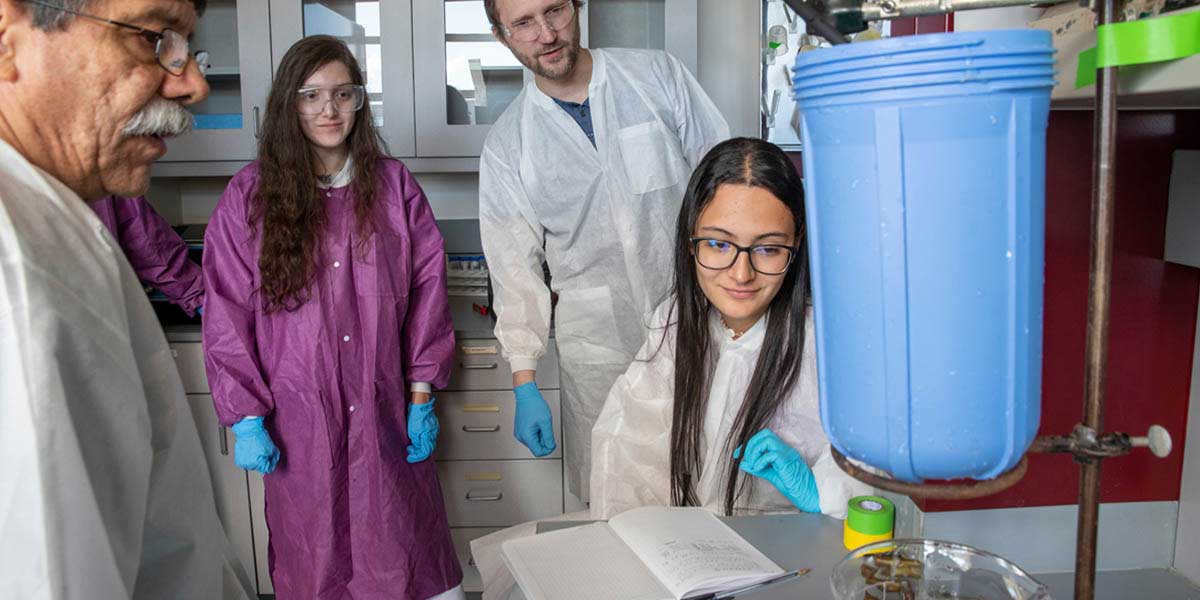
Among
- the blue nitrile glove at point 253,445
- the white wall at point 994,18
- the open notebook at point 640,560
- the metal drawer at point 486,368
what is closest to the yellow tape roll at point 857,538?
the open notebook at point 640,560

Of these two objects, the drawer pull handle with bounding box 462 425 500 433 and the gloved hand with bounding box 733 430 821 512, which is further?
the drawer pull handle with bounding box 462 425 500 433

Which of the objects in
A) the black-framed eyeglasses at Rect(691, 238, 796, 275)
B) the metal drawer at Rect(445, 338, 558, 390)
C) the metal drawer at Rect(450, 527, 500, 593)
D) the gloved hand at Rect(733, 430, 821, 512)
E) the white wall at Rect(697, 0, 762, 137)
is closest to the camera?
the gloved hand at Rect(733, 430, 821, 512)

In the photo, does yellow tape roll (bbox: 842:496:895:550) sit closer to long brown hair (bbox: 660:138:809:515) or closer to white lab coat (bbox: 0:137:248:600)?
long brown hair (bbox: 660:138:809:515)

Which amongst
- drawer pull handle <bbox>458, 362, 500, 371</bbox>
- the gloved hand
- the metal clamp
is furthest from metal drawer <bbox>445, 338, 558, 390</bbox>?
the metal clamp

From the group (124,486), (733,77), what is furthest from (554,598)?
(733,77)

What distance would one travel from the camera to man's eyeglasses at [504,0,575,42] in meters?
1.86

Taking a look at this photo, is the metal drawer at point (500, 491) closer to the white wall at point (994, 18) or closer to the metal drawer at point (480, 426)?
the metal drawer at point (480, 426)

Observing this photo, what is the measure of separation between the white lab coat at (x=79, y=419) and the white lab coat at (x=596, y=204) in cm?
112

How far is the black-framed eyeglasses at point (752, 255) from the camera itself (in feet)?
4.63

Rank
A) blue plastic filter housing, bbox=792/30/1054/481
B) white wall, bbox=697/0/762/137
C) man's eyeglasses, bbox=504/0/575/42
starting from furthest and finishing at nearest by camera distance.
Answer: white wall, bbox=697/0/762/137
man's eyeglasses, bbox=504/0/575/42
blue plastic filter housing, bbox=792/30/1054/481

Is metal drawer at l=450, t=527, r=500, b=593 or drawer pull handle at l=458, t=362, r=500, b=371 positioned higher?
drawer pull handle at l=458, t=362, r=500, b=371

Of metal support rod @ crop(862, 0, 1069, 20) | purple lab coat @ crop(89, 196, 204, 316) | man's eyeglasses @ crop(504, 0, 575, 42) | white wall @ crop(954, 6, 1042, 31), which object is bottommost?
purple lab coat @ crop(89, 196, 204, 316)

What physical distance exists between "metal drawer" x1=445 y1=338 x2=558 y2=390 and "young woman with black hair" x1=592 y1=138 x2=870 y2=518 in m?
0.95

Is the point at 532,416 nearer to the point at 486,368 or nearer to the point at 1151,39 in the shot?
the point at 486,368
